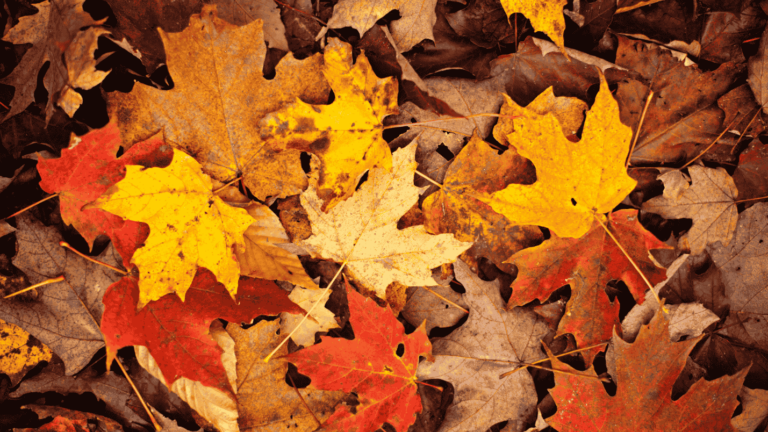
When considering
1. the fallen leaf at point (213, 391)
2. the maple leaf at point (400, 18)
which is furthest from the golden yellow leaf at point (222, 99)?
the fallen leaf at point (213, 391)

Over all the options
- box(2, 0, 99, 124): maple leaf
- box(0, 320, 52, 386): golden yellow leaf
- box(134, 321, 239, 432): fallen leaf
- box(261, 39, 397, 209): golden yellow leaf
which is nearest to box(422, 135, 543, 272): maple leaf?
box(261, 39, 397, 209): golden yellow leaf

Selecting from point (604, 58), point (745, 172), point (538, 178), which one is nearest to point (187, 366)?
point (538, 178)

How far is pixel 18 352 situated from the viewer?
1481 mm

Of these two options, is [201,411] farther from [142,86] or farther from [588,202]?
[588,202]

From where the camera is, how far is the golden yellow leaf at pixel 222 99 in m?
1.27

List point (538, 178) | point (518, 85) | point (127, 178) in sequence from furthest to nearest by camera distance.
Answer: point (518, 85), point (538, 178), point (127, 178)

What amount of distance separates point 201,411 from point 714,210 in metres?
2.10

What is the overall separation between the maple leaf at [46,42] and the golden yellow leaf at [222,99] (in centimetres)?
22

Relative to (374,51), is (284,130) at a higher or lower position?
lower

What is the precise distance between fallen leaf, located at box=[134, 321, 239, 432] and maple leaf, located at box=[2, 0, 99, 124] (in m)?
0.95

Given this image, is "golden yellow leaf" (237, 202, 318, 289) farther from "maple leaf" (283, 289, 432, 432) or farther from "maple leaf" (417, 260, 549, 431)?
"maple leaf" (417, 260, 549, 431)

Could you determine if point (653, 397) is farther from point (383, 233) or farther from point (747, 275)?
point (383, 233)

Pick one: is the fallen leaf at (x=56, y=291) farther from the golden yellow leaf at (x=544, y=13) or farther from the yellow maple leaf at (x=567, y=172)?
the golden yellow leaf at (x=544, y=13)

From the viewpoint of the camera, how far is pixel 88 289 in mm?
1423
